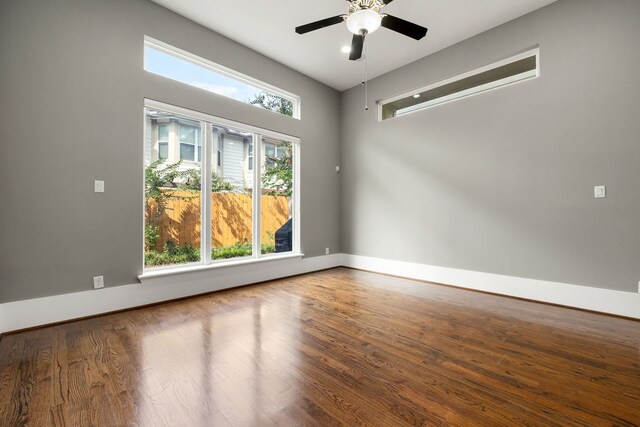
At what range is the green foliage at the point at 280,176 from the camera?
14.9 feet

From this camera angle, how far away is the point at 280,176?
471 cm

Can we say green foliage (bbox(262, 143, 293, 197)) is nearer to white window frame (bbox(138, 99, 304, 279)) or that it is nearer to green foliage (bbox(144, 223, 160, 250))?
white window frame (bbox(138, 99, 304, 279))

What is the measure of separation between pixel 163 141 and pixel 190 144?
322 mm

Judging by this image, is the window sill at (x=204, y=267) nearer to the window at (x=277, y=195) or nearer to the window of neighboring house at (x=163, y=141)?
the window at (x=277, y=195)

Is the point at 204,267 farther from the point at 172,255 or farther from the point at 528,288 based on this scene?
the point at 528,288

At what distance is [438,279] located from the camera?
417 centimetres

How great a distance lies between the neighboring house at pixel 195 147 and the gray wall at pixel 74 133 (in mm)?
205

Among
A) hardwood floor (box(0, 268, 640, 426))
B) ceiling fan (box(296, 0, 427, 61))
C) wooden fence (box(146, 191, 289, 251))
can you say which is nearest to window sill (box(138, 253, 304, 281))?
wooden fence (box(146, 191, 289, 251))

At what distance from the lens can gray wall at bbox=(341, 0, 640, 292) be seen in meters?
2.85

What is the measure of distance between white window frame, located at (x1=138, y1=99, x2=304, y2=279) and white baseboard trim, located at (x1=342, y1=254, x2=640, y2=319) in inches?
76.3

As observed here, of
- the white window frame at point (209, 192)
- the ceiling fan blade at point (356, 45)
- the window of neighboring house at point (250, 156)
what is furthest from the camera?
the window of neighboring house at point (250, 156)

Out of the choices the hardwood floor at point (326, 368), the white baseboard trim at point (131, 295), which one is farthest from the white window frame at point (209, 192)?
the hardwood floor at point (326, 368)

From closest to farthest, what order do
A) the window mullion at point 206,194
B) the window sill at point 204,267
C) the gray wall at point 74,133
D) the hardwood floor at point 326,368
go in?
1. the hardwood floor at point 326,368
2. the gray wall at point 74,133
3. the window sill at point 204,267
4. the window mullion at point 206,194

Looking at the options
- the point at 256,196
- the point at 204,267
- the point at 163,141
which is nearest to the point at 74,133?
the point at 163,141
